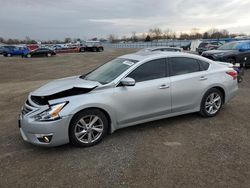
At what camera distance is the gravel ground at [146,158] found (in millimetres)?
3373

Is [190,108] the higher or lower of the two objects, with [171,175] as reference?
higher

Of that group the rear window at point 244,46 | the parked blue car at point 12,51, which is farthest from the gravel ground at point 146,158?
the parked blue car at point 12,51

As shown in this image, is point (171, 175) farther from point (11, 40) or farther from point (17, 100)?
point (11, 40)

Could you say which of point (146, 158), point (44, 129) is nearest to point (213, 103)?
point (146, 158)

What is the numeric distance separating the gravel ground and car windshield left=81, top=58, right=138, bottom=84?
44.0 inches

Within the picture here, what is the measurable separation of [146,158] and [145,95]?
4.25ft

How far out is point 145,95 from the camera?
4.80 metres

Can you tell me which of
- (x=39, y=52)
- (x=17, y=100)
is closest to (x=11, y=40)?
(x=39, y=52)

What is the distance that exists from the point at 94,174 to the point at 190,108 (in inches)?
110

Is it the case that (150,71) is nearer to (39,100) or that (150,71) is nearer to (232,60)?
(39,100)

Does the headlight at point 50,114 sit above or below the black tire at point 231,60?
below

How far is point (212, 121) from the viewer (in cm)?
554

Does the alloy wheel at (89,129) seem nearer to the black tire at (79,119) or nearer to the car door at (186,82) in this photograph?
the black tire at (79,119)

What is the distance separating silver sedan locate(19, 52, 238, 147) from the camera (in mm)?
4137
